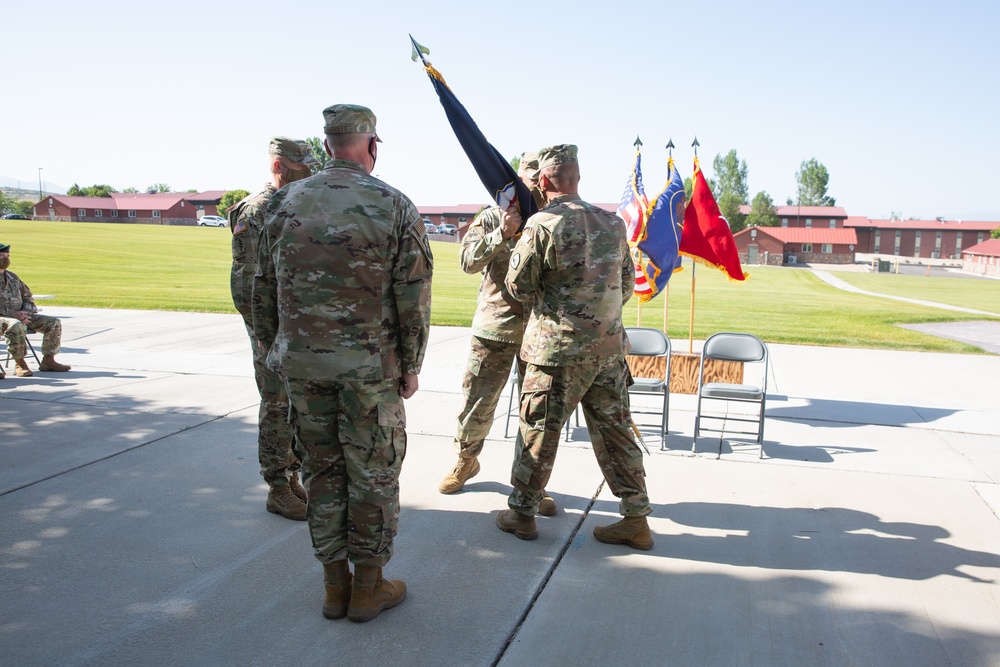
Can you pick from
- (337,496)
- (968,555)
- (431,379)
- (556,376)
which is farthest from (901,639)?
(431,379)

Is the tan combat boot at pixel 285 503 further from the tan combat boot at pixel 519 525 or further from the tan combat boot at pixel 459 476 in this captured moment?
the tan combat boot at pixel 519 525

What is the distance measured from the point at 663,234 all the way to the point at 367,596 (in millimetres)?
5814

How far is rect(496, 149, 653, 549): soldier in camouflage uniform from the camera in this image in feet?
13.5

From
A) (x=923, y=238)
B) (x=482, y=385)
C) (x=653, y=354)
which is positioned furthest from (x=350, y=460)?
(x=923, y=238)

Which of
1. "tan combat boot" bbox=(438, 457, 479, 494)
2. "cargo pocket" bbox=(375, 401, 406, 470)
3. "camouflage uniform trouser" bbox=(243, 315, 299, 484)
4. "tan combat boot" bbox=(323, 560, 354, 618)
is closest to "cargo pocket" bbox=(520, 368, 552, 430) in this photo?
"cargo pocket" bbox=(375, 401, 406, 470)

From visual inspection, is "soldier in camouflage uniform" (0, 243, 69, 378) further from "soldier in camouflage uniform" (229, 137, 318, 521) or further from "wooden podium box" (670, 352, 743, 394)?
"wooden podium box" (670, 352, 743, 394)

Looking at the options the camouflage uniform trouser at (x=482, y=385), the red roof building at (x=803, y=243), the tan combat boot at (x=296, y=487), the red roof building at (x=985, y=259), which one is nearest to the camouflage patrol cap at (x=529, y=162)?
the camouflage uniform trouser at (x=482, y=385)

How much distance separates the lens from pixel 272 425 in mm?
4531

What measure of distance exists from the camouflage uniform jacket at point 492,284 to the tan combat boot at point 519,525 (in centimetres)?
120

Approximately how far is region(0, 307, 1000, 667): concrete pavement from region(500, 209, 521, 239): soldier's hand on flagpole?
181 cm

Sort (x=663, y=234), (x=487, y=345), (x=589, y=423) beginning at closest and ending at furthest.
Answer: (x=589, y=423) < (x=487, y=345) < (x=663, y=234)

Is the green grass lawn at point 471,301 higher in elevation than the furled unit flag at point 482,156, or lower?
lower

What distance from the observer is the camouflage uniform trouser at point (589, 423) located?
4199 mm

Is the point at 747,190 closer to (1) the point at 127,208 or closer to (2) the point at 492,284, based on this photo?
(1) the point at 127,208
